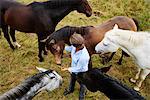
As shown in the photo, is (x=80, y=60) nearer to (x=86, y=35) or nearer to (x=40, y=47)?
(x=86, y=35)

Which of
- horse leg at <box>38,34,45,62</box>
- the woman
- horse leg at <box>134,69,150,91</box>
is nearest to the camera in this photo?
Result: the woman

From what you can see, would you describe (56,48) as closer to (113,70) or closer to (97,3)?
(113,70)

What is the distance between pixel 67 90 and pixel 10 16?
5.32ft

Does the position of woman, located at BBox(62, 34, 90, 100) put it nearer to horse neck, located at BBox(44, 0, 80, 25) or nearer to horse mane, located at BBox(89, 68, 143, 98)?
horse mane, located at BBox(89, 68, 143, 98)

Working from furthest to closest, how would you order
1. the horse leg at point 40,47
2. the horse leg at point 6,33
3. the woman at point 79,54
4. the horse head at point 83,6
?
1. the horse leg at point 6,33
2. the horse leg at point 40,47
3. the horse head at point 83,6
4. the woman at point 79,54

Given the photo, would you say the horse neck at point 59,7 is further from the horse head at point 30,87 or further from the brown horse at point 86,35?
the horse head at point 30,87

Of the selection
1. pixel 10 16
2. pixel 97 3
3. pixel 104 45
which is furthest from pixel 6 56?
pixel 97 3

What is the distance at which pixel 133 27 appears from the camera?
5395mm

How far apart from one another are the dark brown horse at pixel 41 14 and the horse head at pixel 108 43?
0.75 m

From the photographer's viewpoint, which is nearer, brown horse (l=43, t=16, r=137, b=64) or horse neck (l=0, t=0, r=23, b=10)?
brown horse (l=43, t=16, r=137, b=64)

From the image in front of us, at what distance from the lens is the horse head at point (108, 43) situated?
15.6ft

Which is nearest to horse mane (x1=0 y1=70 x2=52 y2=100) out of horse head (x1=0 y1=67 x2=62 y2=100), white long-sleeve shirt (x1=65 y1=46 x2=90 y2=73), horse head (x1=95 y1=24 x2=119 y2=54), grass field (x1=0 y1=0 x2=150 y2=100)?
horse head (x1=0 y1=67 x2=62 y2=100)

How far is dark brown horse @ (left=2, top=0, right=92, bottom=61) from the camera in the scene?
16.6 feet

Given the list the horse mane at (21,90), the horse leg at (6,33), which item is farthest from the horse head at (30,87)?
the horse leg at (6,33)
